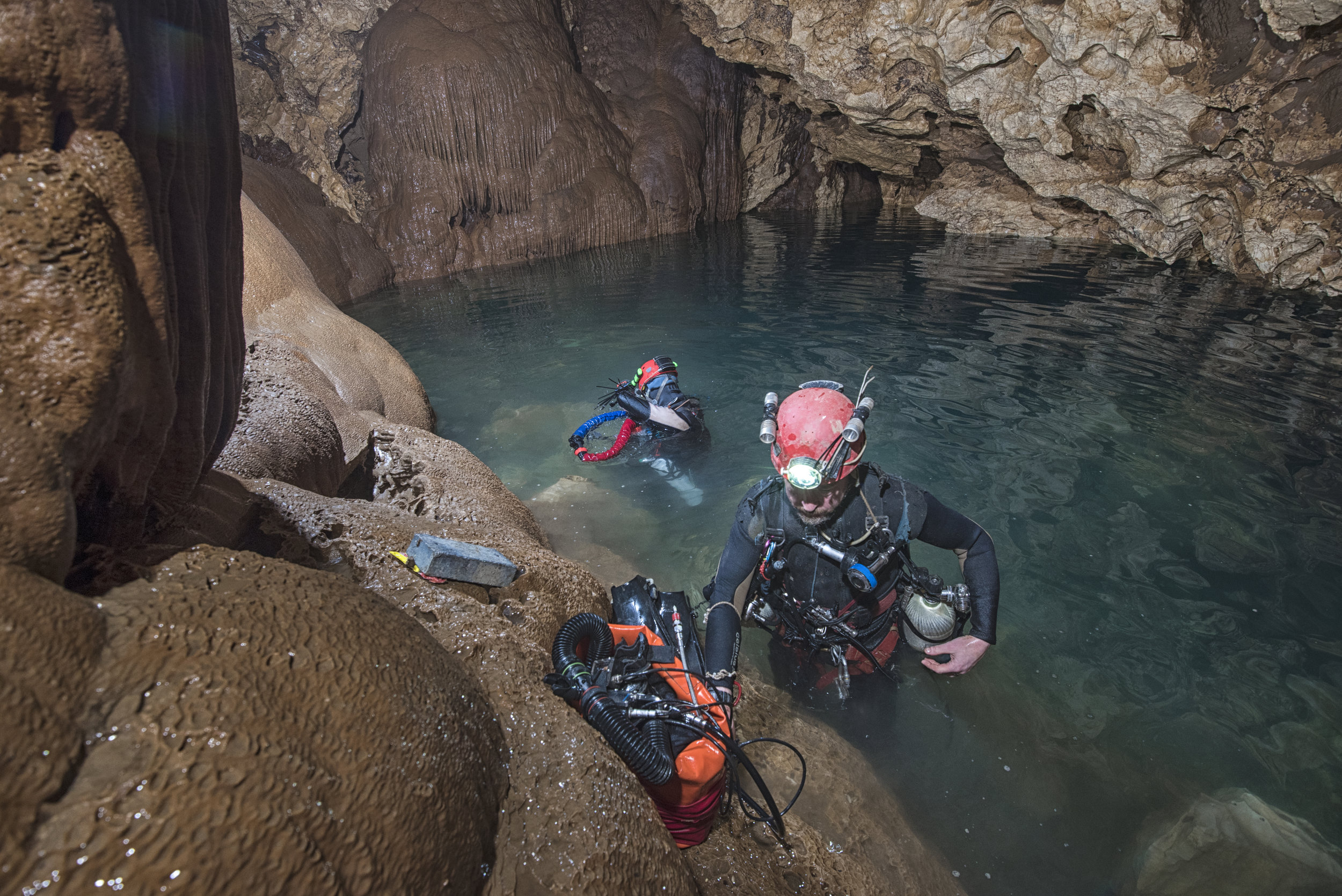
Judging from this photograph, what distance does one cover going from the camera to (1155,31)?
8.95 meters

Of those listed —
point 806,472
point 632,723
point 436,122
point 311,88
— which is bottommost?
point 632,723

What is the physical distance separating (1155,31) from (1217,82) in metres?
1.12

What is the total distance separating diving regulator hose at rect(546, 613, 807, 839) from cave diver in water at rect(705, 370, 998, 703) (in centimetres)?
29

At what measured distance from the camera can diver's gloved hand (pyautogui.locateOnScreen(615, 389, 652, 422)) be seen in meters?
5.64

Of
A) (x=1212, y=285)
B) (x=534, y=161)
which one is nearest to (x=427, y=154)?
(x=534, y=161)

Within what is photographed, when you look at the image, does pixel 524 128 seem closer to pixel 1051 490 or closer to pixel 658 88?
pixel 658 88

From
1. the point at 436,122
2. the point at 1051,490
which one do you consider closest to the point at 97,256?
the point at 1051,490

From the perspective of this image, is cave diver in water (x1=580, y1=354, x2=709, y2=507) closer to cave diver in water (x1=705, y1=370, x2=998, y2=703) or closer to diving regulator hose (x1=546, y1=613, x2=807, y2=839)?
cave diver in water (x1=705, y1=370, x2=998, y2=703)

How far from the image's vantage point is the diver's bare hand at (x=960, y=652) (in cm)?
279

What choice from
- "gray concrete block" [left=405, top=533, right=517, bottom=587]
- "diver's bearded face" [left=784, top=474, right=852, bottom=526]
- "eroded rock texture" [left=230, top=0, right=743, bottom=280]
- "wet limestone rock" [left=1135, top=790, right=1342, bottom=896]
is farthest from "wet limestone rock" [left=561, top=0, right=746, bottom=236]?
"wet limestone rock" [left=1135, top=790, right=1342, bottom=896]

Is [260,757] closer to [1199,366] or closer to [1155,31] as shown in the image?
[1199,366]

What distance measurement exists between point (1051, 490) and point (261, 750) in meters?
5.25

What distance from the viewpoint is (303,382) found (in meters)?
4.66


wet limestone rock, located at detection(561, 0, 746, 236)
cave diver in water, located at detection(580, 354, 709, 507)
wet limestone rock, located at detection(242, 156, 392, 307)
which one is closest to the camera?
cave diver in water, located at detection(580, 354, 709, 507)
